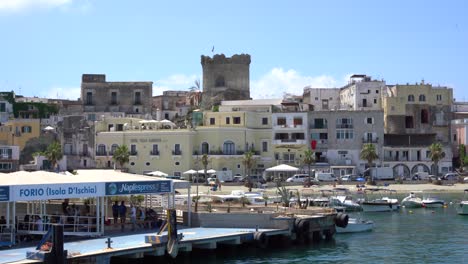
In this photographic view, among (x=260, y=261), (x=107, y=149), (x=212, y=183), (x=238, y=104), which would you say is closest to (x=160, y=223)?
(x=260, y=261)

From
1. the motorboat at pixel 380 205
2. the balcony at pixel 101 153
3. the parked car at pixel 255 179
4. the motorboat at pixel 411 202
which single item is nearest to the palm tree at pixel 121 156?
the balcony at pixel 101 153

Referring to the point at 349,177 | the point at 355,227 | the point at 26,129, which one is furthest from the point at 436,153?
the point at 26,129

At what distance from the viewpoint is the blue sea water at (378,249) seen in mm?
37931

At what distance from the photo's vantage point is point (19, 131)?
94062 millimetres

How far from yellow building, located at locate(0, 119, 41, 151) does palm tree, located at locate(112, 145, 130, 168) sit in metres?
13.1

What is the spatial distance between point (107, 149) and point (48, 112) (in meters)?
17.7

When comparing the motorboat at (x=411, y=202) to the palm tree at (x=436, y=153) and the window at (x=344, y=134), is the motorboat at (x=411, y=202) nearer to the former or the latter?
the palm tree at (x=436, y=153)

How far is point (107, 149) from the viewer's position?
299ft

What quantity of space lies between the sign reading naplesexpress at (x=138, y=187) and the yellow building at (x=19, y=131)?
192 feet

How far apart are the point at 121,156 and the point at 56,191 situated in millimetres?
51867

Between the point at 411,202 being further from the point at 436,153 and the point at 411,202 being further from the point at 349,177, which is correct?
the point at 436,153

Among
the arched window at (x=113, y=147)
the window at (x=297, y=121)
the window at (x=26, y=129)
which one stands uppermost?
the window at (x=297, y=121)

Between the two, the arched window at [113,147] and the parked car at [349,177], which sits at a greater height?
the arched window at [113,147]

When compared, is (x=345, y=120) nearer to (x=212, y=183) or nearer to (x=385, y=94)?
(x=385, y=94)
